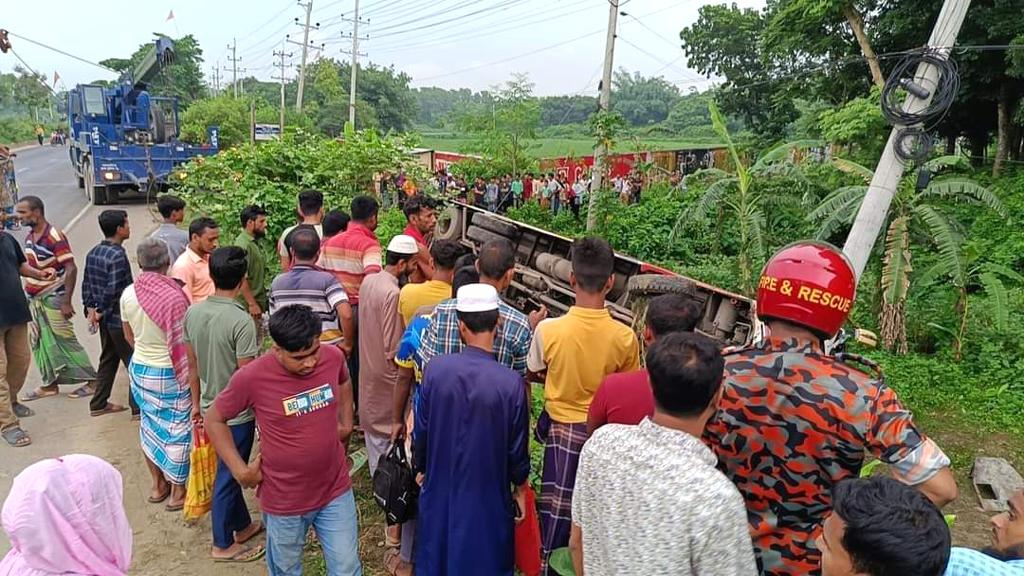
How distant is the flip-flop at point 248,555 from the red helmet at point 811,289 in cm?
325

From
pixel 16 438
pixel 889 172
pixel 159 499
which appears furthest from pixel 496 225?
pixel 16 438

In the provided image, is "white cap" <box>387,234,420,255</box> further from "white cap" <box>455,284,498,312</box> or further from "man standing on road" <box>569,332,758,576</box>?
"man standing on road" <box>569,332,758,576</box>

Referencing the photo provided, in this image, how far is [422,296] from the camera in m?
3.82

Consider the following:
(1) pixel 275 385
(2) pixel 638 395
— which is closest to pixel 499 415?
(2) pixel 638 395

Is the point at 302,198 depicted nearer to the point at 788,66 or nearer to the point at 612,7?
the point at 612,7

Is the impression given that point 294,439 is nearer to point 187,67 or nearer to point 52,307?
point 52,307

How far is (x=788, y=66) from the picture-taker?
22.8m

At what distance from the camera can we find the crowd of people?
1.68 m

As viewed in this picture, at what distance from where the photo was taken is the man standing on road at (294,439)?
110 inches

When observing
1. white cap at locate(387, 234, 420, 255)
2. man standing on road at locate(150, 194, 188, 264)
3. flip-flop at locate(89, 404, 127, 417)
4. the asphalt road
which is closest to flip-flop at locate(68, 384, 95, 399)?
flip-flop at locate(89, 404, 127, 417)

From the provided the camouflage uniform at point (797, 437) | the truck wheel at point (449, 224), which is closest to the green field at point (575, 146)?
the truck wheel at point (449, 224)

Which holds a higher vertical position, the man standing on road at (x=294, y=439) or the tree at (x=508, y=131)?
the tree at (x=508, y=131)

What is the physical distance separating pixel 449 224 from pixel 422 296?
668 centimetres

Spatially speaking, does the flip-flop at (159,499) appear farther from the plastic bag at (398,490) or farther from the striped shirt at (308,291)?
the plastic bag at (398,490)
